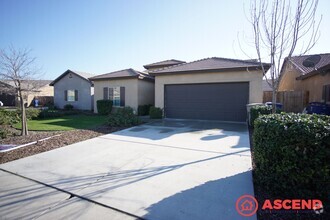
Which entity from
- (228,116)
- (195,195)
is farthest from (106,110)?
(195,195)

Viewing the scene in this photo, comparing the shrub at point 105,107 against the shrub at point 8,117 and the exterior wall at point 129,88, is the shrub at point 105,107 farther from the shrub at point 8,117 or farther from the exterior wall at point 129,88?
the shrub at point 8,117

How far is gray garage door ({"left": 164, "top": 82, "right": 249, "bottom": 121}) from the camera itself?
39.1ft

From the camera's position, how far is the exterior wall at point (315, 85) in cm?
1038

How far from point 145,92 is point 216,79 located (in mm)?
6793

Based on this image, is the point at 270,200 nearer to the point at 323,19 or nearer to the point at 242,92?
the point at 323,19

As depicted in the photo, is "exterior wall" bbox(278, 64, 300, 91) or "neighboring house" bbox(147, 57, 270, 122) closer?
"neighboring house" bbox(147, 57, 270, 122)

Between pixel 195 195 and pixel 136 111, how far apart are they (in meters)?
12.9

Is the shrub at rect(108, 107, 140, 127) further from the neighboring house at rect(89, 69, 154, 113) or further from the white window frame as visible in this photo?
the white window frame

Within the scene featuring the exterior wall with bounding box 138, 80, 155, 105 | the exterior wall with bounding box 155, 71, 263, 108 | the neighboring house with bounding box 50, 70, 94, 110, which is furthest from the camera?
the neighboring house with bounding box 50, 70, 94, 110

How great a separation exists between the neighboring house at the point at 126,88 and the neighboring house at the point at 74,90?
10.5 ft

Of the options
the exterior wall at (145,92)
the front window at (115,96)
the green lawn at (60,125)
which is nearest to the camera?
the green lawn at (60,125)

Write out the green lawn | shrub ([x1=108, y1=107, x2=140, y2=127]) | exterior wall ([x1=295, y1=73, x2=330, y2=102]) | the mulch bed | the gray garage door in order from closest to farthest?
the mulch bed
the green lawn
exterior wall ([x1=295, y1=73, x2=330, y2=102])
shrub ([x1=108, y1=107, x2=140, y2=127])
the gray garage door

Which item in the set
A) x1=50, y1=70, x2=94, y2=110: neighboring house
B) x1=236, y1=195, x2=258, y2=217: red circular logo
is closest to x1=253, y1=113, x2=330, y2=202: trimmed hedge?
x1=236, y1=195, x2=258, y2=217: red circular logo

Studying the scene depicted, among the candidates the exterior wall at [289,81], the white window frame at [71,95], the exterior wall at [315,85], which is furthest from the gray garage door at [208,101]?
the white window frame at [71,95]
